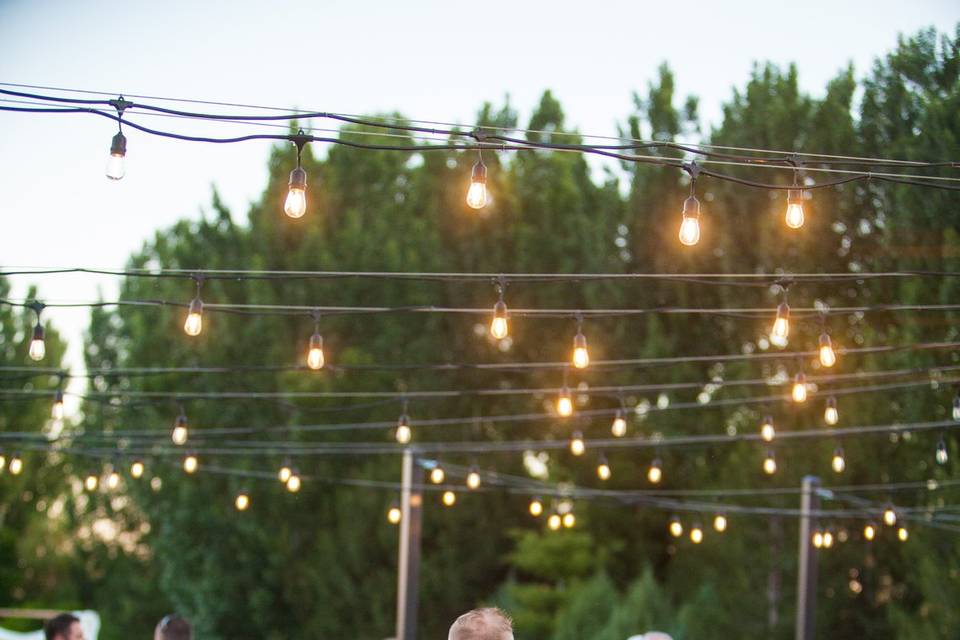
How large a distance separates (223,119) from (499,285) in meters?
2.44

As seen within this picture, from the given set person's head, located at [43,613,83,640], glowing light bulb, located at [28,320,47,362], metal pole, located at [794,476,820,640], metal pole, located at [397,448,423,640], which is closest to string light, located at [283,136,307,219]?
person's head, located at [43,613,83,640]

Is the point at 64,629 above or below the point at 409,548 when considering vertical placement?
above

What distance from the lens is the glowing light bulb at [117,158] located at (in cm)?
571

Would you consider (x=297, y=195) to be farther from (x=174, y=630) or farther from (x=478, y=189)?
(x=174, y=630)

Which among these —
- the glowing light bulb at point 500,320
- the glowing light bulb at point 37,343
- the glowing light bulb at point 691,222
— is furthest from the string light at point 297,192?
the glowing light bulb at point 37,343

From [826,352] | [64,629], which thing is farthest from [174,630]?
[826,352]

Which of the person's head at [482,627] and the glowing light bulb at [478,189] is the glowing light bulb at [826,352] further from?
the person's head at [482,627]

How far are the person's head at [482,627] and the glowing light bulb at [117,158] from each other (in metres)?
3.09

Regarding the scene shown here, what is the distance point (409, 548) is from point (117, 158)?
1017 cm

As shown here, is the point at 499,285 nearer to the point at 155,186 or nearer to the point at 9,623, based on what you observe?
the point at 155,186

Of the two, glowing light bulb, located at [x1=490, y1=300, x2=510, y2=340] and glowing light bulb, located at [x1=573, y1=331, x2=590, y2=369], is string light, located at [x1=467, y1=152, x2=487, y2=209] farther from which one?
glowing light bulb, located at [x1=573, y1=331, x2=590, y2=369]

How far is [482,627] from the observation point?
3.60 meters

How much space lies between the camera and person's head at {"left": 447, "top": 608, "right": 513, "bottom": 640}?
3.59m

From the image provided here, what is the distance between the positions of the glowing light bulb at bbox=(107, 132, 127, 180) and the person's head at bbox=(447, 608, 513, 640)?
10.1 feet
